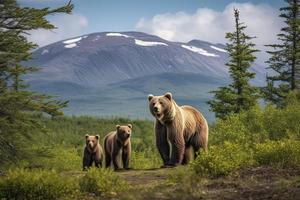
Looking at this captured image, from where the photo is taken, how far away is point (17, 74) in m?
15.6

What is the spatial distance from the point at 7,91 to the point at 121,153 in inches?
167

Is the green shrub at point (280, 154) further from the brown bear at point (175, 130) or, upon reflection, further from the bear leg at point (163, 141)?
the bear leg at point (163, 141)

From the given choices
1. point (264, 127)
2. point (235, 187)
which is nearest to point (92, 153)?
point (264, 127)

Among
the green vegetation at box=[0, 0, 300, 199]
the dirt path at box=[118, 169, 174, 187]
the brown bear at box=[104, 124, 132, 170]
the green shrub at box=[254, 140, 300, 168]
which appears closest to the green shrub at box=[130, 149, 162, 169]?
the green vegetation at box=[0, 0, 300, 199]

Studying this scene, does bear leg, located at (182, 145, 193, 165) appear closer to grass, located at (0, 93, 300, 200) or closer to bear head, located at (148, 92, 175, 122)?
bear head, located at (148, 92, 175, 122)

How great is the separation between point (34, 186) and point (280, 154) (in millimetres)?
5157

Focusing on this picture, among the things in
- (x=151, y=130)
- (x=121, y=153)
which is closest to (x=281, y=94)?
(x=151, y=130)

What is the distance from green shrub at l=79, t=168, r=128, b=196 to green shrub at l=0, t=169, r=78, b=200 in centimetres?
37

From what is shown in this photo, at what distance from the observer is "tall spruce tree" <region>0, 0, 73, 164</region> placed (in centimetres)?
1531

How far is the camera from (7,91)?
1542 cm

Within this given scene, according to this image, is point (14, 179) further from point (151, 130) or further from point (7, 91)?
point (151, 130)

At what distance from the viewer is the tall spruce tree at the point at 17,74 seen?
15.3 m

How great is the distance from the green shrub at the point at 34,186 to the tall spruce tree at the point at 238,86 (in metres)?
24.7

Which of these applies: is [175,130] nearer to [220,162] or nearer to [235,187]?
[220,162]
